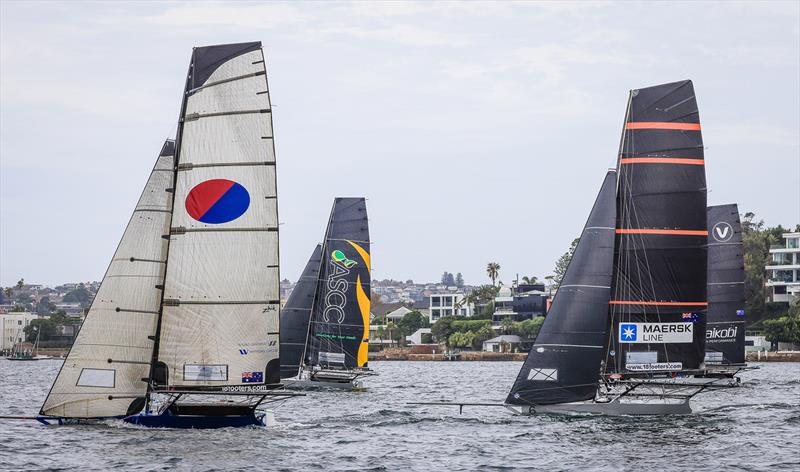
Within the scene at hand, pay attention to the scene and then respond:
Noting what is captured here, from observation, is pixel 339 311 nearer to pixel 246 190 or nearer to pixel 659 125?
pixel 659 125

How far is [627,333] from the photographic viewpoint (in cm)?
3844

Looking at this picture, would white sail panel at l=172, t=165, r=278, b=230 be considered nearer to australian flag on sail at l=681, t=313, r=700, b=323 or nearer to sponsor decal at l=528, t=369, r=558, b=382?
sponsor decal at l=528, t=369, r=558, b=382

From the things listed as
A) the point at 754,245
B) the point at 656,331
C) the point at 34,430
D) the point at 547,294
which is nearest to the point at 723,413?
the point at 656,331

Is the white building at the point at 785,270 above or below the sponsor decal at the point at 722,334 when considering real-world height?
above

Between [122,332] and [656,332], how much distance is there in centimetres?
1684

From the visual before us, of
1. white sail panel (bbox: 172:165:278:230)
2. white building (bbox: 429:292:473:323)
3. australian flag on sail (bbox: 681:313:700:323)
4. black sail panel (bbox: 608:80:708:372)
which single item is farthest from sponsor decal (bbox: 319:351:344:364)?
white building (bbox: 429:292:473:323)

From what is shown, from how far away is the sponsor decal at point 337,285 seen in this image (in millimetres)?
59406

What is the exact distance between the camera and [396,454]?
32.5 m

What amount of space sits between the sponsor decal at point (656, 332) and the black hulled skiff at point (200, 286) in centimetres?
1191

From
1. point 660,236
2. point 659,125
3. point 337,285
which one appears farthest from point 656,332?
point 337,285

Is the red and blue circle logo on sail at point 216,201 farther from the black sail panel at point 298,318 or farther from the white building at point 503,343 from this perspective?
the white building at point 503,343

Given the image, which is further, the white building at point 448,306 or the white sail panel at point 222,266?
the white building at point 448,306

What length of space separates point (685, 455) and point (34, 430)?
19525mm

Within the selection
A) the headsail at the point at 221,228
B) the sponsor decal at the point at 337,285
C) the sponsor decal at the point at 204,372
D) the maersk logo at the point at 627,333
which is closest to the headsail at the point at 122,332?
the headsail at the point at 221,228
